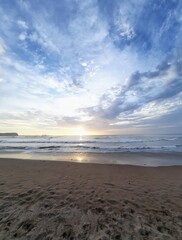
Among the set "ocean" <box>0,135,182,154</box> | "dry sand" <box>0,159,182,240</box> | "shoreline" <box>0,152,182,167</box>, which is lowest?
"dry sand" <box>0,159,182,240</box>

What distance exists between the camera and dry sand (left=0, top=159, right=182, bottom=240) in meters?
2.62

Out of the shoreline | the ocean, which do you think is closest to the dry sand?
the shoreline

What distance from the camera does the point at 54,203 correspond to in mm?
3805

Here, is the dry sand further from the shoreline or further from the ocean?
the ocean

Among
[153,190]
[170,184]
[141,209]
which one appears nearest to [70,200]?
[141,209]

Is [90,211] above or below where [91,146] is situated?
below

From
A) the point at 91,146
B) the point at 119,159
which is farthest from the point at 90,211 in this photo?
the point at 91,146

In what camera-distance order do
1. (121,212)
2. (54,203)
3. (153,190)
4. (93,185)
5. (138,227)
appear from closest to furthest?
(138,227) < (121,212) < (54,203) < (153,190) < (93,185)

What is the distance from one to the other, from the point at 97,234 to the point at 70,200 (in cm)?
164

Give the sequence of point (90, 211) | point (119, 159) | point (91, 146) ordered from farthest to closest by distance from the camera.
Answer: point (91, 146) → point (119, 159) → point (90, 211)

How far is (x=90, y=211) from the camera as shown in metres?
3.42

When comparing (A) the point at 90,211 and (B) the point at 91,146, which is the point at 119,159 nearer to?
(A) the point at 90,211

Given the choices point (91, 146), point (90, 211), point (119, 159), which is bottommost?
point (90, 211)

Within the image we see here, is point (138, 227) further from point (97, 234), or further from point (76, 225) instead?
point (76, 225)
